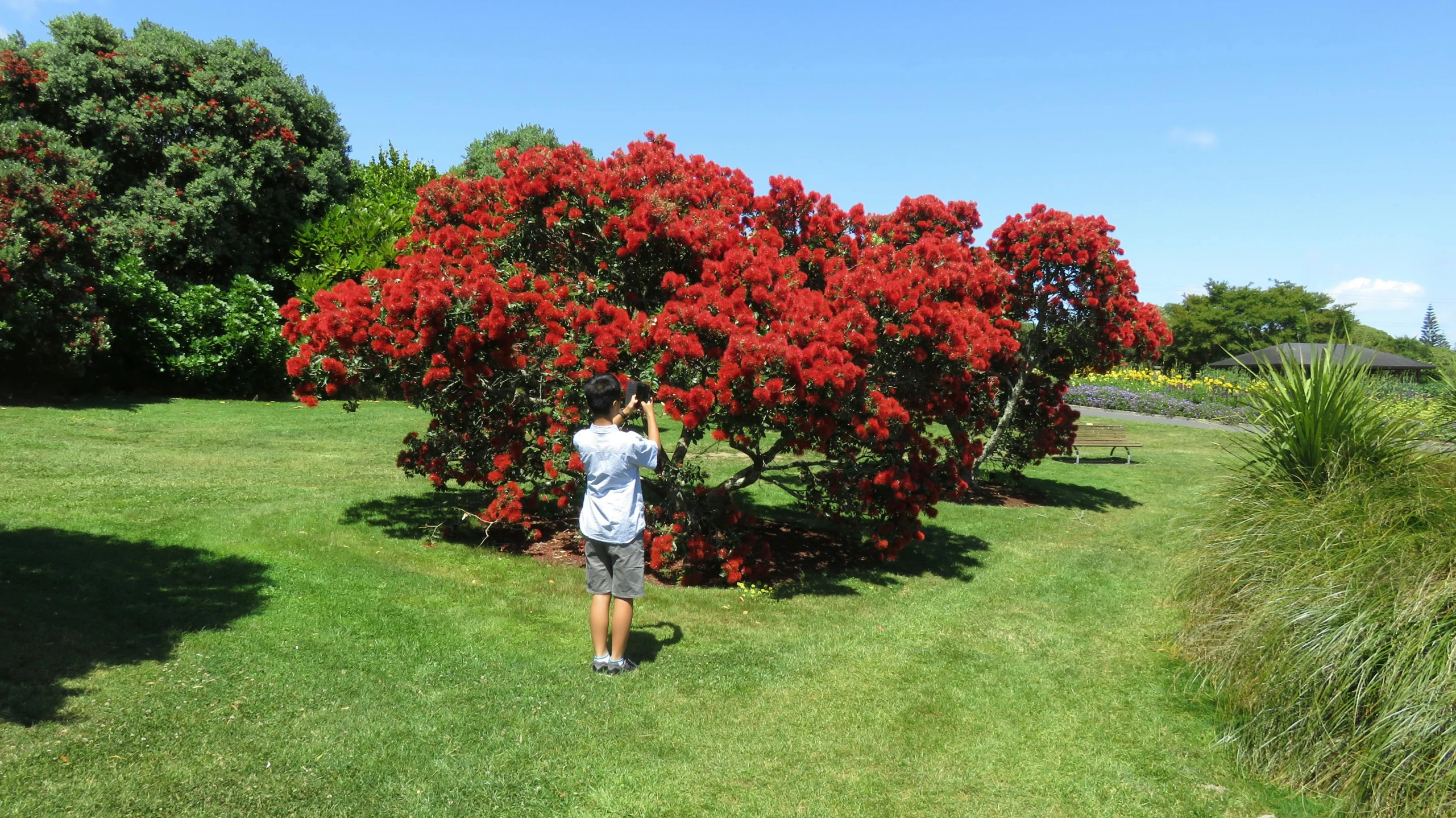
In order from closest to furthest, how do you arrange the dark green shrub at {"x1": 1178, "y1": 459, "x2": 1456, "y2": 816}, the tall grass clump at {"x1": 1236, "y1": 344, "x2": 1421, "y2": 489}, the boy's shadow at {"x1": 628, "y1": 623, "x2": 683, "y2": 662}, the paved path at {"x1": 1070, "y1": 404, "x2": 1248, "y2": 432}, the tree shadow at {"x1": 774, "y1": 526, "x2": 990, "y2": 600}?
the dark green shrub at {"x1": 1178, "y1": 459, "x2": 1456, "y2": 816}
the boy's shadow at {"x1": 628, "y1": 623, "x2": 683, "y2": 662}
the tall grass clump at {"x1": 1236, "y1": 344, "x2": 1421, "y2": 489}
the tree shadow at {"x1": 774, "y1": 526, "x2": 990, "y2": 600}
the paved path at {"x1": 1070, "y1": 404, "x2": 1248, "y2": 432}

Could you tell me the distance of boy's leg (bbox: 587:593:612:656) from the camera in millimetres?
5188

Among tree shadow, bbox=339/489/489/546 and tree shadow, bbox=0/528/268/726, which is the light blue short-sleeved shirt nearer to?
tree shadow, bbox=0/528/268/726

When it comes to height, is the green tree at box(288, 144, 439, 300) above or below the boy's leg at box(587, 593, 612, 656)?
above

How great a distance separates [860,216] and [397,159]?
20.9 meters

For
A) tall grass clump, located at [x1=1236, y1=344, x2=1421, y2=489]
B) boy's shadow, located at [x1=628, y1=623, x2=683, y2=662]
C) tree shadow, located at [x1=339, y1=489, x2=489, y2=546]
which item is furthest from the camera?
tree shadow, located at [x1=339, y1=489, x2=489, y2=546]

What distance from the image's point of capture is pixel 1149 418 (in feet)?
98.3

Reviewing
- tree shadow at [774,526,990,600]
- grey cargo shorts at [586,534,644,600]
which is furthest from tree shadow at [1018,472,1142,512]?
grey cargo shorts at [586,534,644,600]

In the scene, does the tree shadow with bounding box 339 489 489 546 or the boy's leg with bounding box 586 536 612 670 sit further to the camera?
the tree shadow with bounding box 339 489 489 546

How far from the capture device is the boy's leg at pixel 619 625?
5.17 m

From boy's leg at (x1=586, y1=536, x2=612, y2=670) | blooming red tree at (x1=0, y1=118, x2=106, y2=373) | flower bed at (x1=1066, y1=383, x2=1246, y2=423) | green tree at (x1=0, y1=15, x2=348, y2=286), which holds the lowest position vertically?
boy's leg at (x1=586, y1=536, x2=612, y2=670)

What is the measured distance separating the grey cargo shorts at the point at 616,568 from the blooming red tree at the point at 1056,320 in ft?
27.8

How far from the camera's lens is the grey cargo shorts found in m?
5.13

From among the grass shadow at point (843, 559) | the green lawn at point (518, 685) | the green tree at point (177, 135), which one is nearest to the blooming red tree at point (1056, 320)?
the grass shadow at point (843, 559)

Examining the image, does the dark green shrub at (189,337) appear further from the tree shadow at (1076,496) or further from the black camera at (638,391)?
the tree shadow at (1076,496)
